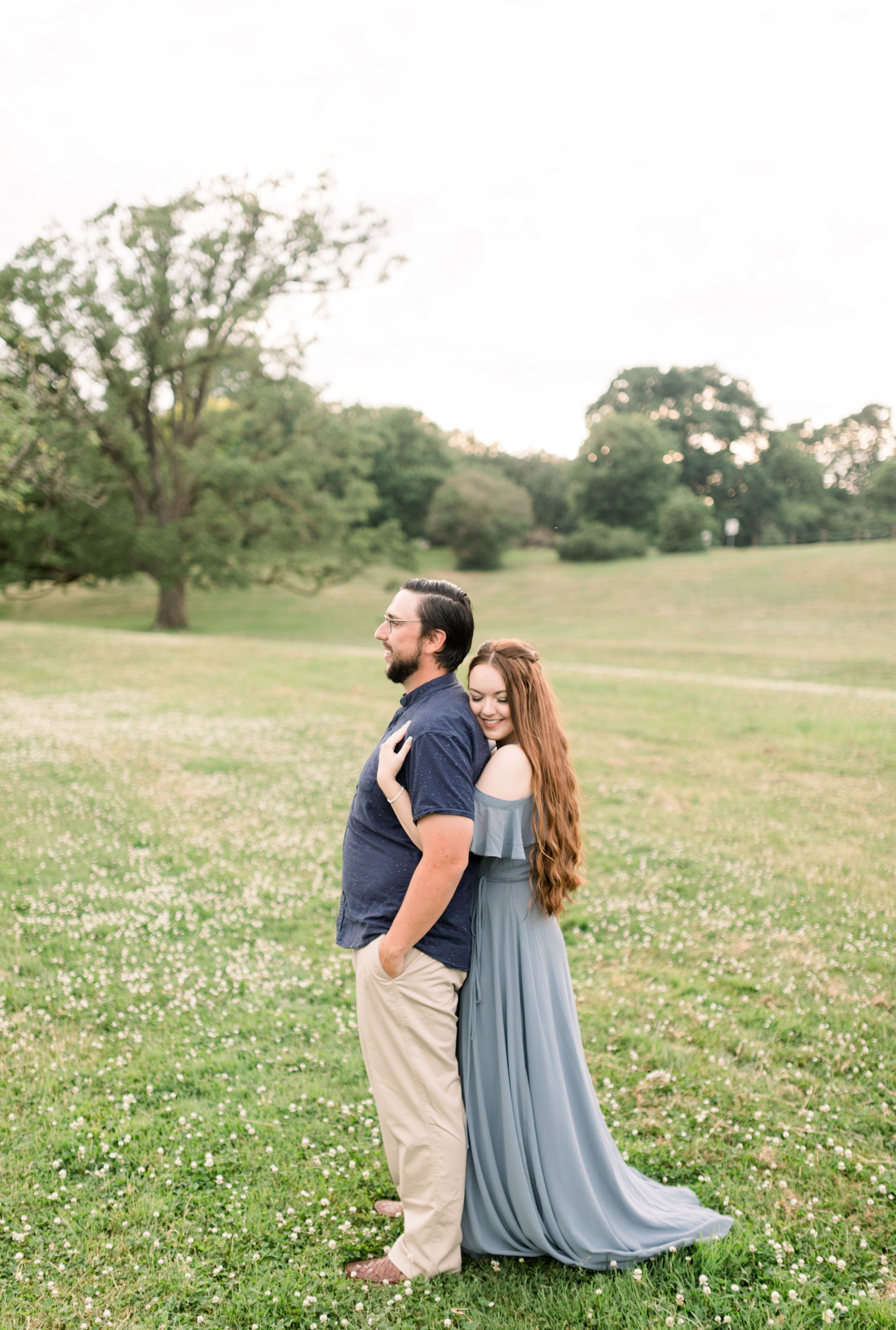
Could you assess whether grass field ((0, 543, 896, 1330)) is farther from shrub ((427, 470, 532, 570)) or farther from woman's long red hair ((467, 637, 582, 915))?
shrub ((427, 470, 532, 570))

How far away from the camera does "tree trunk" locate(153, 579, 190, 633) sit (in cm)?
3812

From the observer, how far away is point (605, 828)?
34.8 feet

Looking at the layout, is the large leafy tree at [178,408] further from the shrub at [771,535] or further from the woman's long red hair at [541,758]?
the shrub at [771,535]

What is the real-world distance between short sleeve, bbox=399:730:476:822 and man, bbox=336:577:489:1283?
0.07ft

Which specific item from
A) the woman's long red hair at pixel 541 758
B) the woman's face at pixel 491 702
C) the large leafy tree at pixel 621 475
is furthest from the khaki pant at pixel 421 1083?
the large leafy tree at pixel 621 475

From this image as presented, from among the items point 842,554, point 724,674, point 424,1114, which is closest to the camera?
point 424,1114

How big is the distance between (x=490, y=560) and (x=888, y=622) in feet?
105

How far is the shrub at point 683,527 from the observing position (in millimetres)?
65062

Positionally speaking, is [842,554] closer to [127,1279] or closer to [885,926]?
[885,926]

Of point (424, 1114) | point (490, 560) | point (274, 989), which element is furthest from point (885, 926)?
point (490, 560)

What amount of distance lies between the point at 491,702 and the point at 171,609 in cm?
3703

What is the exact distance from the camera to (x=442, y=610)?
3.47m

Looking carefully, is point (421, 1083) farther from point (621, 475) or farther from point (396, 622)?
point (621, 475)

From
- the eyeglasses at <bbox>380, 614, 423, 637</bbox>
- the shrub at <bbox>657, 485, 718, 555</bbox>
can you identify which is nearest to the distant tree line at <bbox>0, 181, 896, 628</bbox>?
the eyeglasses at <bbox>380, 614, 423, 637</bbox>
